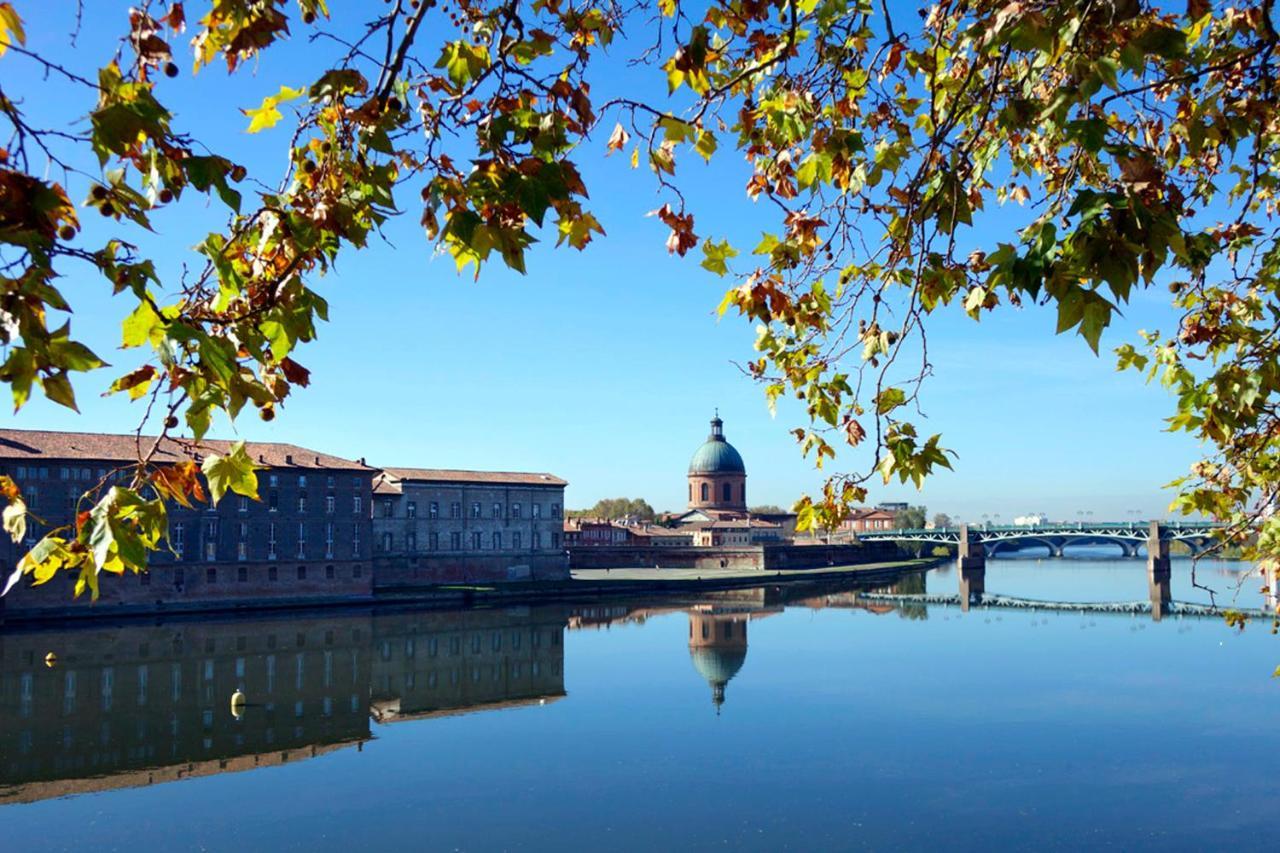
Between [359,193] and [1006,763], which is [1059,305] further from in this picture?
[1006,763]

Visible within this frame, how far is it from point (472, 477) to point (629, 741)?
166 ft

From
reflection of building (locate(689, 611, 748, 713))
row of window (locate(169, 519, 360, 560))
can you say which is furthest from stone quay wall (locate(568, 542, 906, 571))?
row of window (locate(169, 519, 360, 560))

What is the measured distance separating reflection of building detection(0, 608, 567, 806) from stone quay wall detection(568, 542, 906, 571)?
46.8 meters

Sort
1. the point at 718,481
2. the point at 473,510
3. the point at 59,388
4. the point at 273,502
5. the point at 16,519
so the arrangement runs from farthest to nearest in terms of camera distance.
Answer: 1. the point at 718,481
2. the point at 473,510
3. the point at 273,502
4. the point at 16,519
5. the point at 59,388

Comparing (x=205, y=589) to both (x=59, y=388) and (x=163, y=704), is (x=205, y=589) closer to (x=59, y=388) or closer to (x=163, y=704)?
(x=163, y=704)

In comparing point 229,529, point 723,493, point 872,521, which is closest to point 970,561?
point 723,493

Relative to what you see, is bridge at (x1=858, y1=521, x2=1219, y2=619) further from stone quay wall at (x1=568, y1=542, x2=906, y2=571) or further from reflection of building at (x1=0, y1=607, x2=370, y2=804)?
reflection of building at (x1=0, y1=607, x2=370, y2=804)

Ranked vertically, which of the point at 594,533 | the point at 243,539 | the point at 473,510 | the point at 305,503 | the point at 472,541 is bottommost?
the point at 594,533

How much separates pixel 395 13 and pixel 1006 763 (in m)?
25.7

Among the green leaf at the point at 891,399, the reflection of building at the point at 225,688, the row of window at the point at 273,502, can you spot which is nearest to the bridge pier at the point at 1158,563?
the reflection of building at the point at 225,688

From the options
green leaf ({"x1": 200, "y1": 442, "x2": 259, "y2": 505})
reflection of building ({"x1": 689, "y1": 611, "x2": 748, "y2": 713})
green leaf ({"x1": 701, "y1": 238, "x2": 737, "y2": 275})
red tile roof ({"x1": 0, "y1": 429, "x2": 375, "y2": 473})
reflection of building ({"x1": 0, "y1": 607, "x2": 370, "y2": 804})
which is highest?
red tile roof ({"x1": 0, "y1": 429, "x2": 375, "y2": 473})

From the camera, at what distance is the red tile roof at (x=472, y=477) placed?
2891 inches

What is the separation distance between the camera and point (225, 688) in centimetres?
3416

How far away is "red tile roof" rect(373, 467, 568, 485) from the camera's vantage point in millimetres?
73438
